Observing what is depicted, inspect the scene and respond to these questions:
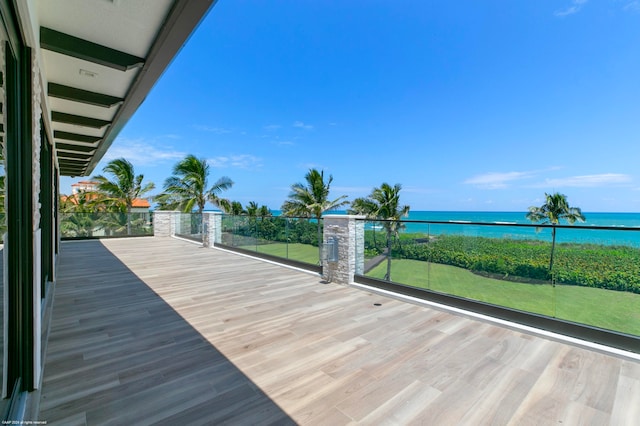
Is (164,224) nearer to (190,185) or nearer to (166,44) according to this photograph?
(190,185)

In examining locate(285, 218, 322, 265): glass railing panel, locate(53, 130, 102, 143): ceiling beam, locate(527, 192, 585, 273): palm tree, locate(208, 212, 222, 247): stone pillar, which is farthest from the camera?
locate(527, 192, 585, 273): palm tree

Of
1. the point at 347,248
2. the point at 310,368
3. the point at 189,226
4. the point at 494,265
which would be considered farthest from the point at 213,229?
the point at 494,265

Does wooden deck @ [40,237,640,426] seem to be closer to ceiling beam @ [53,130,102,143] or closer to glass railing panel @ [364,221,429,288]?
glass railing panel @ [364,221,429,288]

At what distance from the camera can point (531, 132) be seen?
37.7m

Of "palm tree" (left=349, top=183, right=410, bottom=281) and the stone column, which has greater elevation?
"palm tree" (left=349, top=183, right=410, bottom=281)

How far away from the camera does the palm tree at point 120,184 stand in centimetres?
1395

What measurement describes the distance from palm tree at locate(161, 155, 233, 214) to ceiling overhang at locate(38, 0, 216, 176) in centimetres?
1046

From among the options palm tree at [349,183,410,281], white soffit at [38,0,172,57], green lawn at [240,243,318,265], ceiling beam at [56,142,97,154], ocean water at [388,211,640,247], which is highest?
white soffit at [38,0,172,57]

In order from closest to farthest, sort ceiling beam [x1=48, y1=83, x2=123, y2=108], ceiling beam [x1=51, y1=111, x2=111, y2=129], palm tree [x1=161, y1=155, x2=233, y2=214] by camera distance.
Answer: ceiling beam [x1=48, y1=83, x2=123, y2=108]
ceiling beam [x1=51, y1=111, x2=111, y2=129]
palm tree [x1=161, y1=155, x2=233, y2=214]

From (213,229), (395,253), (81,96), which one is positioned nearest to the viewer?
(81,96)

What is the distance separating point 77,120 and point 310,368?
5.37 meters

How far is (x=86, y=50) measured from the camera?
2730 millimetres

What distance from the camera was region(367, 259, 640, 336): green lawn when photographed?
9.37 feet

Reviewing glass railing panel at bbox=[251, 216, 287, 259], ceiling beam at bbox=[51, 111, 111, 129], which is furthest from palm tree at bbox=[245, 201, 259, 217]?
ceiling beam at bbox=[51, 111, 111, 129]
